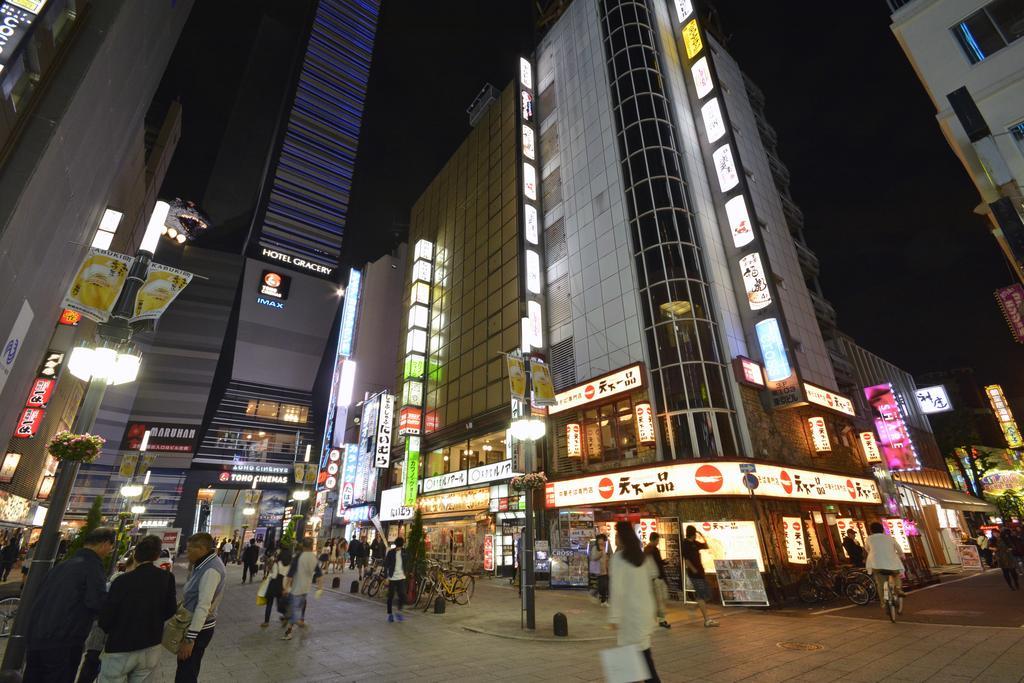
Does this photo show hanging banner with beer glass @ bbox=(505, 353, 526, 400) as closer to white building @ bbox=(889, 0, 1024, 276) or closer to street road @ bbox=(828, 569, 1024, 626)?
street road @ bbox=(828, 569, 1024, 626)

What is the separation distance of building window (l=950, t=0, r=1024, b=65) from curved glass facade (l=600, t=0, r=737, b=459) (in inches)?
414

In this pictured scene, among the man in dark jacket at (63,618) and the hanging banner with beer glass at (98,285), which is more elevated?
the hanging banner with beer glass at (98,285)

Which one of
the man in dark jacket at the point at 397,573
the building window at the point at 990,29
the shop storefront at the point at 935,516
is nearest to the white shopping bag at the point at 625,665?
the man in dark jacket at the point at 397,573

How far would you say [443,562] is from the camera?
27734mm

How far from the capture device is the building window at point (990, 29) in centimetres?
1508

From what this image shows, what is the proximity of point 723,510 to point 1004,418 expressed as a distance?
4314 cm

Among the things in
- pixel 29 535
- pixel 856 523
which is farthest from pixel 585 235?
pixel 29 535

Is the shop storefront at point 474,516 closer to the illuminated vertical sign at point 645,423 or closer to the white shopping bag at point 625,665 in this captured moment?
the illuminated vertical sign at point 645,423

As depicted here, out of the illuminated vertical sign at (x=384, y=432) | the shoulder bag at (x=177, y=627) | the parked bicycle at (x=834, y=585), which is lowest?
the parked bicycle at (x=834, y=585)

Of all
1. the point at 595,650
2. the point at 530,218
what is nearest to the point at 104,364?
the point at 595,650

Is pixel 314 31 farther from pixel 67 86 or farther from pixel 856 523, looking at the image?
pixel 856 523

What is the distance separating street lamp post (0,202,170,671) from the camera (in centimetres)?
590

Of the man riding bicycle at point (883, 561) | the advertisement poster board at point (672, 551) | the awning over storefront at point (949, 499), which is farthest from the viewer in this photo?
the awning over storefront at point (949, 499)

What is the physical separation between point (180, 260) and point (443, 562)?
6870 cm
